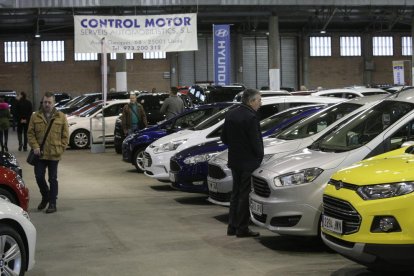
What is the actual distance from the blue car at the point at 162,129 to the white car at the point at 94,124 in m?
6.64

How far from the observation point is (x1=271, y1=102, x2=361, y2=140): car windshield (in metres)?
9.48

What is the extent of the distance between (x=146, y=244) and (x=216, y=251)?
996 mm

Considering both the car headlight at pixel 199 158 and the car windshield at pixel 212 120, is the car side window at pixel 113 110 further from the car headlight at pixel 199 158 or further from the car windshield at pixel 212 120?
the car headlight at pixel 199 158

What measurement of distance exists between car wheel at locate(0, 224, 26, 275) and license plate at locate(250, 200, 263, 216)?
2.79 m

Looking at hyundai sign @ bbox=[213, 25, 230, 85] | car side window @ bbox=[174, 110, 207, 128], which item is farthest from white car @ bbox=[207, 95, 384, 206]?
hyundai sign @ bbox=[213, 25, 230, 85]

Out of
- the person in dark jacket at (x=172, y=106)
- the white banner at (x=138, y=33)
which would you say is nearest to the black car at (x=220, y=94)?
the person in dark jacket at (x=172, y=106)

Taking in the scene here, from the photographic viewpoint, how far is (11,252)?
225 inches

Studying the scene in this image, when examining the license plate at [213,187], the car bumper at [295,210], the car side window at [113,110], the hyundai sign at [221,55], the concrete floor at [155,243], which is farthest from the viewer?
the hyundai sign at [221,55]

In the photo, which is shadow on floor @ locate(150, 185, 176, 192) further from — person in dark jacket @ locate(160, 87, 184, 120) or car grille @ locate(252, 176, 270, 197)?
car grille @ locate(252, 176, 270, 197)

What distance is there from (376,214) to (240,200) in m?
2.93

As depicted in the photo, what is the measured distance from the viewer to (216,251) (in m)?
7.61

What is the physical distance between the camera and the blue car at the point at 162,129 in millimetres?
13703

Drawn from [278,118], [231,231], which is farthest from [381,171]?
[278,118]

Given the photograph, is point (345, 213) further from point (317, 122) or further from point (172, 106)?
point (172, 106)
